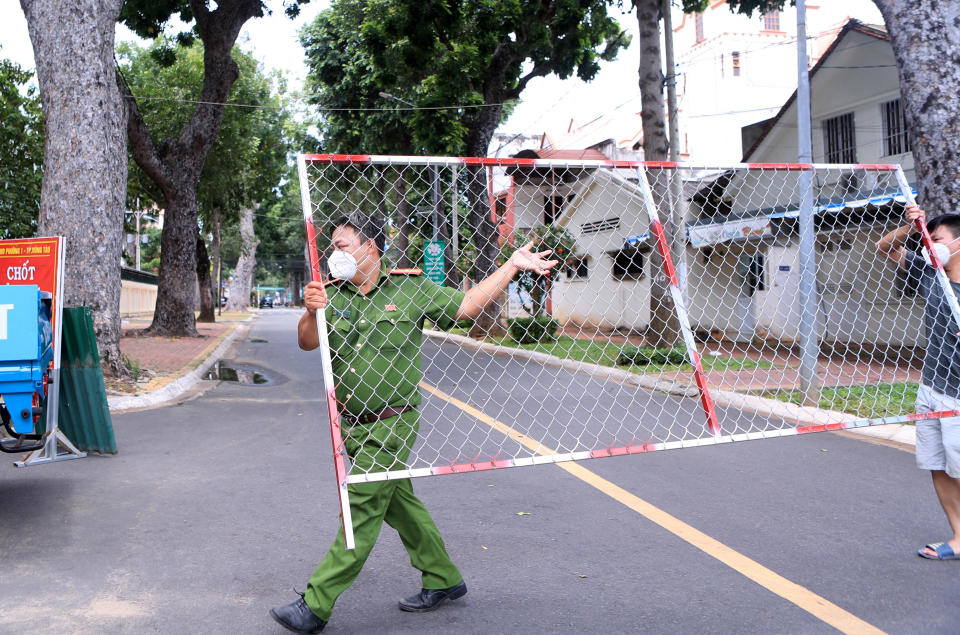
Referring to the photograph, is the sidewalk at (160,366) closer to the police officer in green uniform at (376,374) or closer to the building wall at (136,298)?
the police officer in green uniform at (376,374)

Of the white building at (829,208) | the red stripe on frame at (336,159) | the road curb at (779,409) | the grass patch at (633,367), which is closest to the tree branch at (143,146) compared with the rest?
the white building at (829,208)

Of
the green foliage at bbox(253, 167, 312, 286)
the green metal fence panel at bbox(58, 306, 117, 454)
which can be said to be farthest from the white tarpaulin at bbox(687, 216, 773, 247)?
the green foliage at bbox(253, 167, 312, 286)

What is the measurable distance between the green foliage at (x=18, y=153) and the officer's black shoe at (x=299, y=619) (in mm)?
19680

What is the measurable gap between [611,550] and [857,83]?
1498 centimetres

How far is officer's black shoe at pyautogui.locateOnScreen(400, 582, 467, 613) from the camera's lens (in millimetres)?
3354

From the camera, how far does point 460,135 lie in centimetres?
1947

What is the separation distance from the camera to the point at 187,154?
19.2 metres

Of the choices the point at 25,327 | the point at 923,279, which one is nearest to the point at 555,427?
the point at 923,279

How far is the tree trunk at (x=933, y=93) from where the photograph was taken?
678 cm

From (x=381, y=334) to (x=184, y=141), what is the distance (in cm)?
1779

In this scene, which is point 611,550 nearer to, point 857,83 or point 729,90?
point 857,83

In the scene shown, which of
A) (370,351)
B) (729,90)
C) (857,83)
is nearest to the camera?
(370,351)

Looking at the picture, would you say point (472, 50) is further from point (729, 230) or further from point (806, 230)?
point (806, 230)

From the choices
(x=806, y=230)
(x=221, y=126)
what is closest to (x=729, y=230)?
(x=806, y=230)
